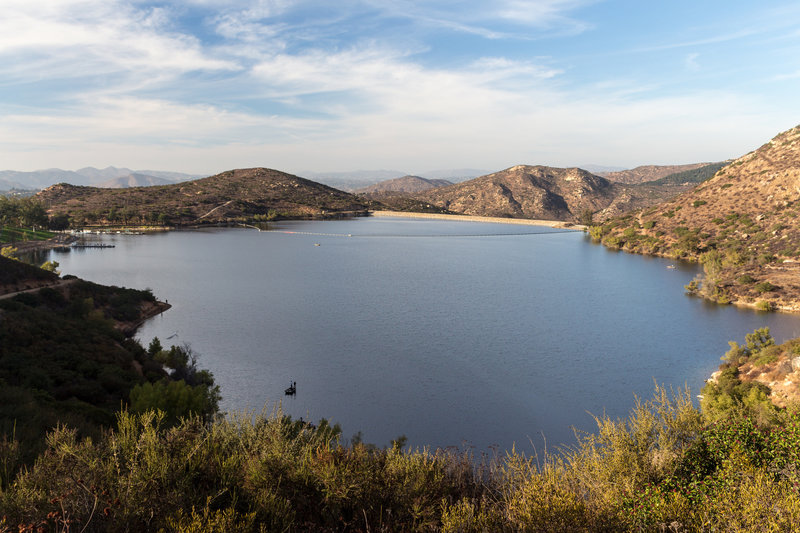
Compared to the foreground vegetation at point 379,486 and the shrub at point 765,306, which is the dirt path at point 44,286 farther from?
the shrub at point 765,306

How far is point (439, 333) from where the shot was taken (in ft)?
156

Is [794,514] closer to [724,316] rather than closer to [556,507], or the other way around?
[556,507]

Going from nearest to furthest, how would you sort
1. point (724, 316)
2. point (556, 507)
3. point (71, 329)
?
1. point (556, 507)
2. point (71, 329)
3. point (724, 316)

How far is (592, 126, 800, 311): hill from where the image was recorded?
64.9 m

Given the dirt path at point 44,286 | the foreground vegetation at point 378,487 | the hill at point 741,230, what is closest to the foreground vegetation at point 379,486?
the foreground vegetation at point 378,487

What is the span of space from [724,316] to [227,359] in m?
54.9

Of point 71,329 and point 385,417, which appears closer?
point 385,417

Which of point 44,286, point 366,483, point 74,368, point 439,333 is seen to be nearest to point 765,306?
point 439,333

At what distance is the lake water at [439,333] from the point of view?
31.1 m

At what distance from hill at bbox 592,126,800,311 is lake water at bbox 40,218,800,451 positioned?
18.1ft

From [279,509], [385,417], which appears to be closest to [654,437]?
[279,509]

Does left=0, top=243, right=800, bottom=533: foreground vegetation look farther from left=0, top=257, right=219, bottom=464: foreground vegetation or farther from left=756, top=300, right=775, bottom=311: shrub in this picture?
left=756, top=300, right=775, bottom=311: shrub

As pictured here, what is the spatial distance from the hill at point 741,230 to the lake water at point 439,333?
5.53m

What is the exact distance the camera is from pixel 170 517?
35.5 feet
